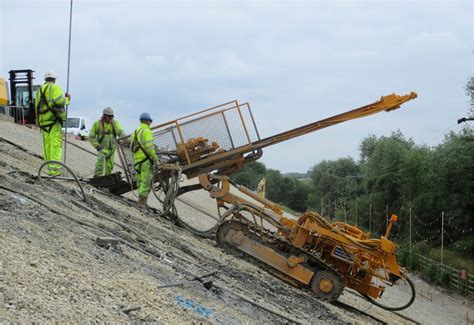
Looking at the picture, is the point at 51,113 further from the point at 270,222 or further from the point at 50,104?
the point at 270,222

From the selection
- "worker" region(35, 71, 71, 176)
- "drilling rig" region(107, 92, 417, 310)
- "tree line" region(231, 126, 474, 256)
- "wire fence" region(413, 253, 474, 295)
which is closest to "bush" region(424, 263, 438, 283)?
"wire fence" region(413, 253, 474, 295)

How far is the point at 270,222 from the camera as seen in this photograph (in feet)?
33.3

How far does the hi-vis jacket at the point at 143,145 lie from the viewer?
10883 millimetres

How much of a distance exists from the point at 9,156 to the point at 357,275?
21.6ft

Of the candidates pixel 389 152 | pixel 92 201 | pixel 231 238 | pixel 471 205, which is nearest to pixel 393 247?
pixel 231 238

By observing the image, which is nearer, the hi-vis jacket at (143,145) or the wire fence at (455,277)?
the hi-vis jacket at (143,145)

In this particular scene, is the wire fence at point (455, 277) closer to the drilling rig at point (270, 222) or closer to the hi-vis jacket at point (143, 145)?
the drilling rig at point (270, 222)

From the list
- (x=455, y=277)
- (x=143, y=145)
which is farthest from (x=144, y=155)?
(x=455, y=277)

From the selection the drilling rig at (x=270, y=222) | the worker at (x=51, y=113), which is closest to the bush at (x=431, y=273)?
the drilling rig at (x=270, y=222)

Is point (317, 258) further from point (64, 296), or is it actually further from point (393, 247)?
point (64, 296)

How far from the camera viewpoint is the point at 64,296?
16.5 ft

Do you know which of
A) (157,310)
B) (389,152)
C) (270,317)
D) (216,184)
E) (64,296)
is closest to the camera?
(64,296)

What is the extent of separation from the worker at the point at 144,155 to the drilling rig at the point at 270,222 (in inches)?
6.9

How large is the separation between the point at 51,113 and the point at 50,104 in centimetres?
15
